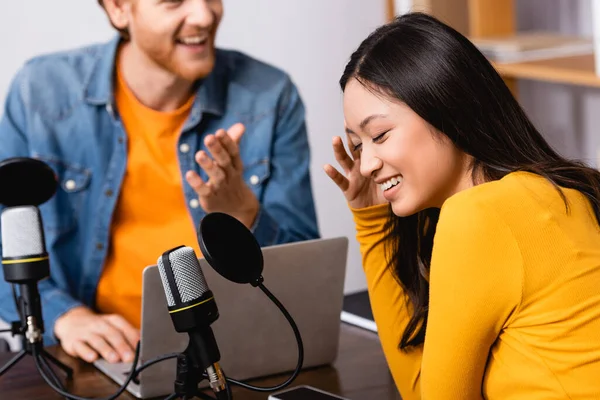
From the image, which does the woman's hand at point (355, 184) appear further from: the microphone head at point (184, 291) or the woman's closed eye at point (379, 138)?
the microphone head at point (184, 291)

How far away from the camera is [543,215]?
121 cm

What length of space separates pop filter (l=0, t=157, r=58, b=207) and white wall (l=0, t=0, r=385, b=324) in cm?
132

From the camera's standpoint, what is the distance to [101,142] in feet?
7.78

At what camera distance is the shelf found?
8.23 ft

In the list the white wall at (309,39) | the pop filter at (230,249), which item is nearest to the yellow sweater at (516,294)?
A: the pop filter at (230,249)

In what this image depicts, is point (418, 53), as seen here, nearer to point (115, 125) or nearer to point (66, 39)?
point (115, 125)

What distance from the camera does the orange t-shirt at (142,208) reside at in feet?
7.58

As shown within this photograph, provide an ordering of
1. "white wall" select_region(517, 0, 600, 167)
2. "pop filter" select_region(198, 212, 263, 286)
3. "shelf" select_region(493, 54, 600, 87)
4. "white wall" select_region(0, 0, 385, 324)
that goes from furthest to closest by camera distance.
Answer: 1. "white wall" select_region(517, 0, 600, 167)
2. "white wall" select_region(0, 0, 385, 324)
3. "shelf" select_region(493, 54, 600, 87)
4. "pop filter" select_region(198, 212, 263, 286)

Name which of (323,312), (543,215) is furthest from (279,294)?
(543,215)

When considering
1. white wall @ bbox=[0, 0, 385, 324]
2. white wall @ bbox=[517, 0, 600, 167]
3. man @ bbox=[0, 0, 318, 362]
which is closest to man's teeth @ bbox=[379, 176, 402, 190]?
man @ bbox=[0, 0, 318, 362]

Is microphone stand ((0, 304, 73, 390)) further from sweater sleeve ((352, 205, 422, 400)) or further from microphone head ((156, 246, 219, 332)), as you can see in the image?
sweater sleeve ((352, 205, 422, 400))

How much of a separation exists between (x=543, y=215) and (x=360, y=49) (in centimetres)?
40

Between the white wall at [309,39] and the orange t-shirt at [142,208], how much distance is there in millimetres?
449

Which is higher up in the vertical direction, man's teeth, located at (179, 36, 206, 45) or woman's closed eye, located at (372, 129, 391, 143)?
man's teeth, located at (179, 36, 206, 45)
